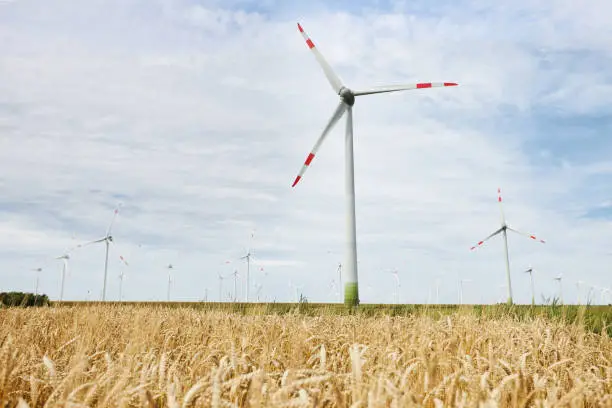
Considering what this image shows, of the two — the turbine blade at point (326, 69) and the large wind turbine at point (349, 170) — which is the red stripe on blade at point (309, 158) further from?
the turbine blade at point (326, 69)

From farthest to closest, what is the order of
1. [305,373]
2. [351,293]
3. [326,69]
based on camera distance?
[326,69], [351,293], [305,373]

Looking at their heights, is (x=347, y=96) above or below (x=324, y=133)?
above

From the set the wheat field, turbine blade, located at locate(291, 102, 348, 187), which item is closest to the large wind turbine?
turbine blade, located at locate(291, 102, 348, 187)

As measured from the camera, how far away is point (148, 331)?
1084 cm

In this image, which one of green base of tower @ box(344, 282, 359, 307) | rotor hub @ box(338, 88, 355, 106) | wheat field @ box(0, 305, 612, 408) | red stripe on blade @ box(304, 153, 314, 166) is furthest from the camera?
rotor hub @ box(338, 88, 355, 106)

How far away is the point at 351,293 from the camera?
37.7 meters

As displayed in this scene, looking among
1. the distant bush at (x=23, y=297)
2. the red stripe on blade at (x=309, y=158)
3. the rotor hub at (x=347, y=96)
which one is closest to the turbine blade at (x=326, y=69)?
the rotor hub at (x=347, y=96)

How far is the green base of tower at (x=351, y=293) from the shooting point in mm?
37625

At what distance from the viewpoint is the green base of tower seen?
37.6 metres

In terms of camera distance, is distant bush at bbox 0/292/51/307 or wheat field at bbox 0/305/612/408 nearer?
wheat field at bbox 0/305/612/408

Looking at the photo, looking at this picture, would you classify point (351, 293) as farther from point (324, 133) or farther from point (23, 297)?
point (23, 297)

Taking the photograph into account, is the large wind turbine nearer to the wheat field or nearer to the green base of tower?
the green base of tower

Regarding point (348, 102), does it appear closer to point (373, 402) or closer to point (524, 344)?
point (524, 344)

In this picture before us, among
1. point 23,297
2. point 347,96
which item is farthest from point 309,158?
point 23,297
